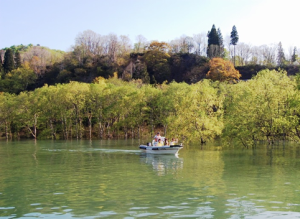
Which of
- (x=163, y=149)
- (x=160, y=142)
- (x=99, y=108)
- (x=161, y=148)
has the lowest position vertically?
(x=163, y=149)

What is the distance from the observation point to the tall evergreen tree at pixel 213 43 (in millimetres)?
148875

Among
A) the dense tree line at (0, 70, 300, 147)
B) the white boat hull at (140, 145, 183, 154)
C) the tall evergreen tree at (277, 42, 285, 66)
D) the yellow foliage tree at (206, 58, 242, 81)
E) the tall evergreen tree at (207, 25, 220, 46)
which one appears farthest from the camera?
the tall evergreen tree at (207, 25, 220, 46)

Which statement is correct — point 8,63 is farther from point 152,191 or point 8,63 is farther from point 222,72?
point 152,191

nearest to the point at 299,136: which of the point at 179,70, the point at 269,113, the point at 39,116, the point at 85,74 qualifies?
the point at 269,113

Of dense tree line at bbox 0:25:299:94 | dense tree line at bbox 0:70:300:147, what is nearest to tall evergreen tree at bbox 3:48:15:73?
dense tree line at bbox 0:25:299:94

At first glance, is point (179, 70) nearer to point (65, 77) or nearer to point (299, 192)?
point (65, 77)

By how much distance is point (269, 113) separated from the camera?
155ft

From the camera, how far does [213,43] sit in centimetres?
15262

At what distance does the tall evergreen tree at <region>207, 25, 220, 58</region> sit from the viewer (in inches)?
5861

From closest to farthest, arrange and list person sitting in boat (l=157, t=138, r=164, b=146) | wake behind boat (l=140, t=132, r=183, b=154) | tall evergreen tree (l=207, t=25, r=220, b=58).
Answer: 1. wake behind boat (l=140, t=132, r=183, b=154)
2. person sitting in boat (l=157, t=138, r=164, b=146)
3. tall evergreen tree (l=207, t=25, r=220, b=58)

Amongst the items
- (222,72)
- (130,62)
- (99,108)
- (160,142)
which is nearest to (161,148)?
(160,142)

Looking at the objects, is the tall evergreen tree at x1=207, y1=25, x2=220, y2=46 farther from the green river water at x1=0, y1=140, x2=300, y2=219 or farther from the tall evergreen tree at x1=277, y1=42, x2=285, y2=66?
the green river water at x1=0, y1=140, x2=300, y2=219

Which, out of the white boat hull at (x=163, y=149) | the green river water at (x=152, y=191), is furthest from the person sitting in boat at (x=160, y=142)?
the green river water at (x=152, y=191)

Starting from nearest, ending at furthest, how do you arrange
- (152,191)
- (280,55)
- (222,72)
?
(152,191) → (222,72) → (280,55)
